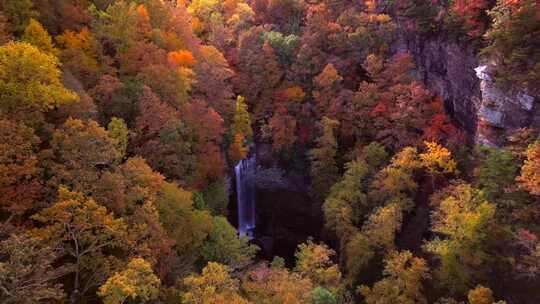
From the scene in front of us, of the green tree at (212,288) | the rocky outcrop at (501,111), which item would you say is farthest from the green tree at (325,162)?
the green tree at (212,288)

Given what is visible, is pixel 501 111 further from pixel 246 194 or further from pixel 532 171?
pixel 246 194

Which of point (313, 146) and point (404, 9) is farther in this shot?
point (313, 146)

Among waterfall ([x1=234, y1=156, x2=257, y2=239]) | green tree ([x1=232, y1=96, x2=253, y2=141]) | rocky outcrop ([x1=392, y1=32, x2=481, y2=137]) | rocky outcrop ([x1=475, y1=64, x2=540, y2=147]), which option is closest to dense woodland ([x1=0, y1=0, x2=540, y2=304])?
green tree ([x1=232, y1=96, x2=253, y2=141])

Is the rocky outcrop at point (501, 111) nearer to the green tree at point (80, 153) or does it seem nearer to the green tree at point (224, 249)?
the green tree at point (224, 249)

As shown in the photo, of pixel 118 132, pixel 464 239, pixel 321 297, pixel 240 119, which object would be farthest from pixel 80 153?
pixel 464 239

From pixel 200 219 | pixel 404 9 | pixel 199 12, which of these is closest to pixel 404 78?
pixel 404 9

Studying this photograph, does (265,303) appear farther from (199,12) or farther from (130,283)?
(199,12)
